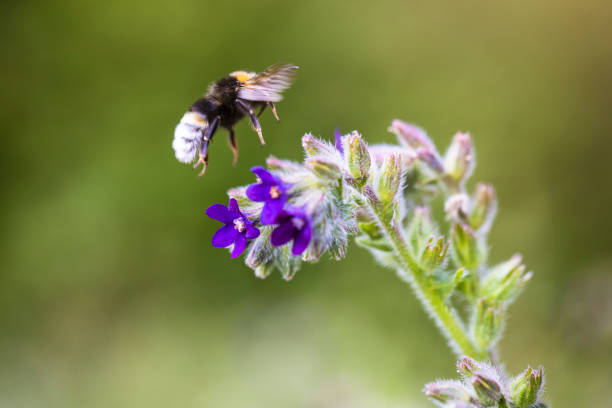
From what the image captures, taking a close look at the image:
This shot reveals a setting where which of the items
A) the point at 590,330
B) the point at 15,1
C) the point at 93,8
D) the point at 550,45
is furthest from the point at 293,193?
the point at 15,1

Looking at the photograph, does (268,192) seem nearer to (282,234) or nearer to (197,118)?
(282,234)

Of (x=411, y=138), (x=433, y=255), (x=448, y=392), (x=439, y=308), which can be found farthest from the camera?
(x=411, y=138)

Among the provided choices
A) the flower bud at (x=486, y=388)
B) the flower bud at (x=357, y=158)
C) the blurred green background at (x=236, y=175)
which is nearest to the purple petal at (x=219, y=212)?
the flower bud at (x=357, y=158)

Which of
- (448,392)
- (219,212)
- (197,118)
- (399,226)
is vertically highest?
(197,118)

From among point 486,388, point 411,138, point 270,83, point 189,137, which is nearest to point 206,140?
point 189,137

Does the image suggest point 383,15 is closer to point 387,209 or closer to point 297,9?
point 297,9

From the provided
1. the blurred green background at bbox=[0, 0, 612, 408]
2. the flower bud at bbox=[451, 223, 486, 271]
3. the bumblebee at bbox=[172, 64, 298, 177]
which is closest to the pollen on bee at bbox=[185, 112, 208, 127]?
the bumblebee at bbox=[172, 64, 298, 177]

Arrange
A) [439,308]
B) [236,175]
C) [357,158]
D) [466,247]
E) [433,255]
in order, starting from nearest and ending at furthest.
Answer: [357,158] → [433,255] → [439,308] → [466,247] → [236,175]
